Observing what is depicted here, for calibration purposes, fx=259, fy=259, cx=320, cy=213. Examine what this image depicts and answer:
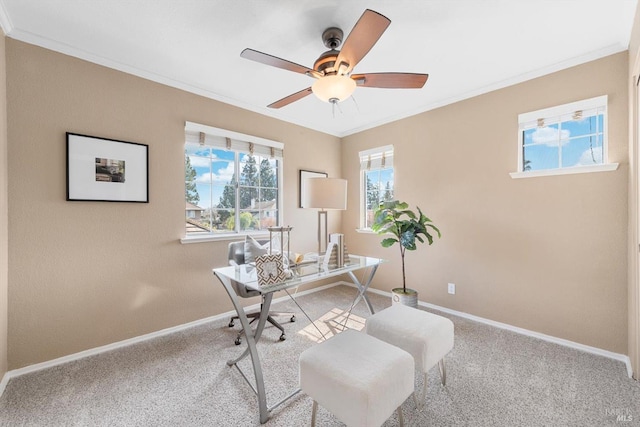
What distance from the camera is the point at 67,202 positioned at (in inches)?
84.8

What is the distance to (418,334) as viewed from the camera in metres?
1.65

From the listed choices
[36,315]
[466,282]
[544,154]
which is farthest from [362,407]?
[544,154]

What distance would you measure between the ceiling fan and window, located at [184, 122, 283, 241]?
1.52 metres

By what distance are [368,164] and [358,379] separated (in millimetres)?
3313

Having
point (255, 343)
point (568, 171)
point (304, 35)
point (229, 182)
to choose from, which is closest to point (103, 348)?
point (255, 343)

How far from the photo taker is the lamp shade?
2.17 meters

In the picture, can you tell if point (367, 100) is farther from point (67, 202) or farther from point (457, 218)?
point (67, 202)

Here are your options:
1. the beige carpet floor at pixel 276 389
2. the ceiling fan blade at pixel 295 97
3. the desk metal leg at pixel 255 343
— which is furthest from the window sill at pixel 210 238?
the ceiling fan blade at pixel 295 97

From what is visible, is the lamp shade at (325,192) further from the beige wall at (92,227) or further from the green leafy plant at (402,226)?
the beige wall at (92,227)

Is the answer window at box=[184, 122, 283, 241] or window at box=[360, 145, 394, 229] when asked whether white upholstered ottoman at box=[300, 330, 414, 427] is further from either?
window at box=[360, 145, 394, 229]

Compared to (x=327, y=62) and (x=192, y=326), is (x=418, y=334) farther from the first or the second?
(x=192, y=326)

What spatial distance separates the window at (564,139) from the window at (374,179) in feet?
5.15

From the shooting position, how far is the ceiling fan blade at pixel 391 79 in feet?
5.89

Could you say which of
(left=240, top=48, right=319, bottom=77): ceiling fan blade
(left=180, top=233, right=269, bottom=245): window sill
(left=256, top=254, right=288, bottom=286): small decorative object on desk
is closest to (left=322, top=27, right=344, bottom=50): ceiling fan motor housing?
(left=240, top=48, right=319, bottom=77): ceiling fan blade
